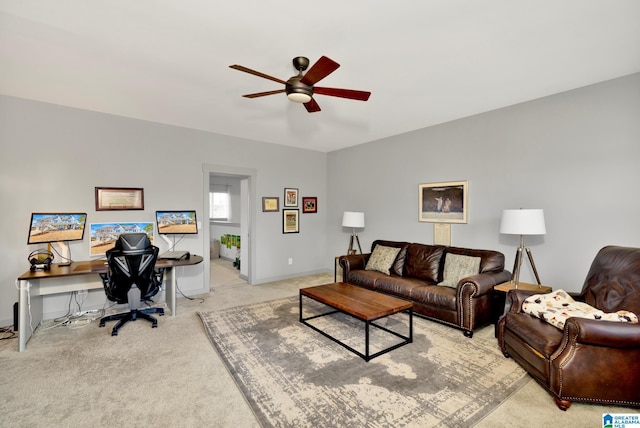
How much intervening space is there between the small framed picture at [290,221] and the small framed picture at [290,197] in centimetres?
12

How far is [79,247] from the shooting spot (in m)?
3.78

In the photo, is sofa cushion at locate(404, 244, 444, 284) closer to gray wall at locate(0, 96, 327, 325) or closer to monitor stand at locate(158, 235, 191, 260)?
gray wall at locate(0, 96, 327, 325)

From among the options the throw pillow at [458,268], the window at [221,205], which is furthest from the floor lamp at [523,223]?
the window at [221,205]

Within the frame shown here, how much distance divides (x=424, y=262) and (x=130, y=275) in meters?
3.71

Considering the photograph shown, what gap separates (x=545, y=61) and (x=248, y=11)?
2.56m

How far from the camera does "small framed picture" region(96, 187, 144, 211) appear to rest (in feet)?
12.8

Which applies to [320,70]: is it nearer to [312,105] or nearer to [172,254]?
[312,105]

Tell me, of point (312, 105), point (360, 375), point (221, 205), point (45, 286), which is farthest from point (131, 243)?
point (221, 205)

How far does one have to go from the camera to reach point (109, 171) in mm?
3977

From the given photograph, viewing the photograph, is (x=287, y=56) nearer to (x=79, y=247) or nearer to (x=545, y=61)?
(x=545, y=61)

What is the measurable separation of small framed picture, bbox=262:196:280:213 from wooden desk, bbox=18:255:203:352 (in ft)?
6.11

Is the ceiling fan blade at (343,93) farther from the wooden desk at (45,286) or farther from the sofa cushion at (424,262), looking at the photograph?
the wooden desk at (45,286)

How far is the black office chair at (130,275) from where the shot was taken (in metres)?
3.12

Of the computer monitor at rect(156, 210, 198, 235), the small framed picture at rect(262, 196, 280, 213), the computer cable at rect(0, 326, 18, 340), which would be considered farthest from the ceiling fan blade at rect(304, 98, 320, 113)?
the computer cable at rect(0, 326, 18, 340)
